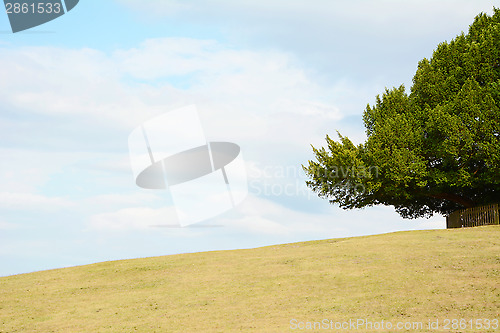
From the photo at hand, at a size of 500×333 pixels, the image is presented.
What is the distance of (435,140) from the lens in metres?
39.6

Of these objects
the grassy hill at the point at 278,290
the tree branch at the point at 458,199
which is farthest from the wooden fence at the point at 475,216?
the grassy hill at the point at 278,290

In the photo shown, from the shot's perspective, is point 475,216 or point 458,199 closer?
point 475,216

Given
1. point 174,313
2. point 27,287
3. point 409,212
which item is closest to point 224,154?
point 174,313

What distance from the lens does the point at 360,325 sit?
14.9 meters

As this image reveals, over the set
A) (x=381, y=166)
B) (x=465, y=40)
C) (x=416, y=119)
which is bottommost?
(x=381, y=166)

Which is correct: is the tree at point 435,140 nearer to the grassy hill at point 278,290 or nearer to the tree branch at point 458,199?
the tree branch at point 458,199

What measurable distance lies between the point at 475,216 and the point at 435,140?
6610mm

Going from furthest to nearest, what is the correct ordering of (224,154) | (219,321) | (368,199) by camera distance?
1. (368,199)
2. (224,154)
3. (219,321)

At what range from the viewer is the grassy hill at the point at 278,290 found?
16156 mm

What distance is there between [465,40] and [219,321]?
3468cm

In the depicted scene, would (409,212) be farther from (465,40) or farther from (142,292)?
(142,292)

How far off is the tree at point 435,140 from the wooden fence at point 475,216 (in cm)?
153

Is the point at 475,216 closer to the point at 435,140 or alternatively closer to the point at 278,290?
the point at 435,140

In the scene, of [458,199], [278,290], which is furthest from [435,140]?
[278,290]
